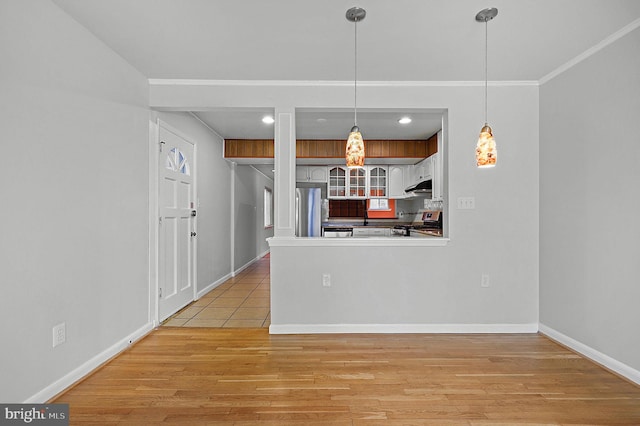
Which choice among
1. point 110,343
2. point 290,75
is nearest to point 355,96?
point 290,75

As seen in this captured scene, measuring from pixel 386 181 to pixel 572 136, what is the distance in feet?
12.0

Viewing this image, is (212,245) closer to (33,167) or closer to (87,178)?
(87,178)

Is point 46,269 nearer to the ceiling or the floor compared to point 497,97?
nearer to the floor

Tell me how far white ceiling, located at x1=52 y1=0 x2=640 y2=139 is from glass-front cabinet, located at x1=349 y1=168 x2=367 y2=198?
331 cm

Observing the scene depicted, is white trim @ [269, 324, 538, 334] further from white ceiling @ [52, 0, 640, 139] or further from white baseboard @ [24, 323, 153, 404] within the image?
white ceiling @ [52, 0, 640, 139]

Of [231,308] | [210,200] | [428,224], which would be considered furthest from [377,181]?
[231,308]

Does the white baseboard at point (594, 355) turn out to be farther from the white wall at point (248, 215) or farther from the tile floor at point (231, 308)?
the white wall at point (248, 215)

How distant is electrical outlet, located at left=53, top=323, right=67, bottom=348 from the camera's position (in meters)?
1.93

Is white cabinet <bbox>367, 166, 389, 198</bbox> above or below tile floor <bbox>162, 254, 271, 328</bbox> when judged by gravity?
above

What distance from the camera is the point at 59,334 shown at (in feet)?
6.45

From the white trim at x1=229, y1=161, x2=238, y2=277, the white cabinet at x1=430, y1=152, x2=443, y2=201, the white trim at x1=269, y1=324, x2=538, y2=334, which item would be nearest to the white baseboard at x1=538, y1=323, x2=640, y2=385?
the white trim at x1=269, y1=324, x2=538, y2=334

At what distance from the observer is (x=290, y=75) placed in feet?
9.53

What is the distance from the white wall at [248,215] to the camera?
5922 millimetres

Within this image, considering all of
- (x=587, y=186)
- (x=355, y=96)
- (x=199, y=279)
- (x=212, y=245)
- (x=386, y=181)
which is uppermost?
(x=355, y=96)
